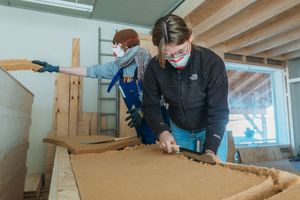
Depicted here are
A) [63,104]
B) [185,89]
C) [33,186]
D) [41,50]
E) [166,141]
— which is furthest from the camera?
[41,50]

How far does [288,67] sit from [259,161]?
210 centimetres

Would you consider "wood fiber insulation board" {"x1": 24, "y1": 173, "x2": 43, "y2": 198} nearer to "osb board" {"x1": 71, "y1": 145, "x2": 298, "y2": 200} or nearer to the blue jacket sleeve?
the blue jacket sleeve

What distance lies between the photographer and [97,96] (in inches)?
139

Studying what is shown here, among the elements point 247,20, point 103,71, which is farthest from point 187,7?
point 103,71

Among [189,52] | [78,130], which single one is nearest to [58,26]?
[78,130]

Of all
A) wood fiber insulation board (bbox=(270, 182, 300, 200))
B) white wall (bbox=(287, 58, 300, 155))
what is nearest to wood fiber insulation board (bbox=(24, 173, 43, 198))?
wood fiber insulation board (bbox=(270, 182, 300, 200))

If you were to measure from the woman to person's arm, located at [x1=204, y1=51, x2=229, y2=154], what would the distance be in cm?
65

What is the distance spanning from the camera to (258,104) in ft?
17.2

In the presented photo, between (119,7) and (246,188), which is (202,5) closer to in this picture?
(119,7)

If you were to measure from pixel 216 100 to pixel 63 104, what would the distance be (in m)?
2.13

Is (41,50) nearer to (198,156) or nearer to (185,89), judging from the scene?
(185,89)

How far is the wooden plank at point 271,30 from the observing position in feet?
10.5

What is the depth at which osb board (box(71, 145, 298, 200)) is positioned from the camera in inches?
23.0

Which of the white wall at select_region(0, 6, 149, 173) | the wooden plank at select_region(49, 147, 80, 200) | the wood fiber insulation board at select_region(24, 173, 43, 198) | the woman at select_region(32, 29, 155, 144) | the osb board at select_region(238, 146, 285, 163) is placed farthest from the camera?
the osb board at select_region(238, 146, 285, 163)
